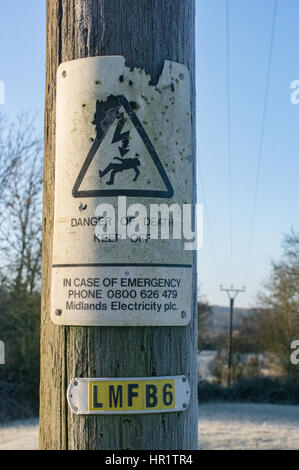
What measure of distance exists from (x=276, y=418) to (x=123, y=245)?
1791cm

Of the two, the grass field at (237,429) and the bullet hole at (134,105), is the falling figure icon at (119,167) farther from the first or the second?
the grass field at (237,429)

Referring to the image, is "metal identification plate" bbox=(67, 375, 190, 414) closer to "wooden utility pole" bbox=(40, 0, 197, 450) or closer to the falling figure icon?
"wooden utility pole" bbox=(40, 0, 197, 450)

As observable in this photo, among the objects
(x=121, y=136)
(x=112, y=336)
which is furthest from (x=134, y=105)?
(x=112, y=336)

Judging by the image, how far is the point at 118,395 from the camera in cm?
143

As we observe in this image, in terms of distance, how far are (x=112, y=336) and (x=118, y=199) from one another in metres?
0.35

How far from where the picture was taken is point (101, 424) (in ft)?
4.69

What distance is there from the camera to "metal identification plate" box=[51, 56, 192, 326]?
1.45 m

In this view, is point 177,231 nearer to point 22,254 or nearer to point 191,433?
point 191,433

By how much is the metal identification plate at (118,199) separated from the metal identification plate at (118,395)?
0.15m

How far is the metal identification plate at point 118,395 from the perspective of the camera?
4.68ft

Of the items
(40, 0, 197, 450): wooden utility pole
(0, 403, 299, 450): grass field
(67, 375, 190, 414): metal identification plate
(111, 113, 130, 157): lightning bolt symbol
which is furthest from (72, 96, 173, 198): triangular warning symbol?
(0, 403, 299, 450): grass field

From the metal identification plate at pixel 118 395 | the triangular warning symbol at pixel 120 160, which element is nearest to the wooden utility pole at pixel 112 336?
the metal identification plate at pixel 118 395

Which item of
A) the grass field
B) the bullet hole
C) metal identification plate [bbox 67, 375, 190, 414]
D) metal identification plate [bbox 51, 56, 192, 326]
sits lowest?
the grass field

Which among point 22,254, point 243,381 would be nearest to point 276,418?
point 243,381
